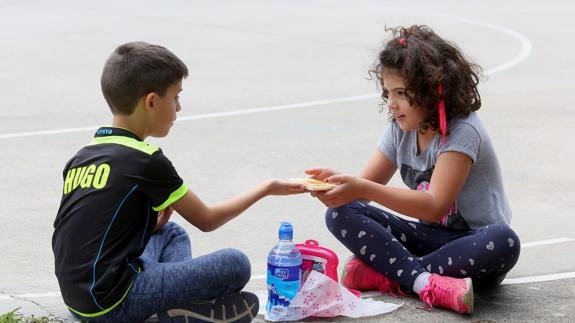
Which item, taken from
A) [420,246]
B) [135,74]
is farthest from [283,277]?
[135,74]

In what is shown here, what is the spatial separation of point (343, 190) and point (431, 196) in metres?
0.37

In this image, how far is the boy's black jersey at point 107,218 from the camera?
380 centimetres

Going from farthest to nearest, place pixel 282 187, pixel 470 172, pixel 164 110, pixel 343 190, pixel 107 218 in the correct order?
pixel 470 172 → pixel 343 190 → pixel 282 187 → pixel 164 110 → pixel 107 218

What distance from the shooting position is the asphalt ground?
5.29m

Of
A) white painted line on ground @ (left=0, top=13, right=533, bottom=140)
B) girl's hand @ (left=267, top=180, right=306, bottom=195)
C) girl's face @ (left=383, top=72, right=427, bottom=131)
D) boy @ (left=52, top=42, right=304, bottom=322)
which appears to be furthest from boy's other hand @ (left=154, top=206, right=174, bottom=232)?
white painted line on ground @ (left=0, top=13, right=533, bottom=140)

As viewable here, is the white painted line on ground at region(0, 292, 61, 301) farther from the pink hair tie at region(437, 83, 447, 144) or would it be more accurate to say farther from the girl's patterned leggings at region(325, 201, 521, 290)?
the pink hair tie at region(437, 83, 447, 144)

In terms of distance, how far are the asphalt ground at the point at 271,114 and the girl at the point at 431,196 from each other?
0.17 metres

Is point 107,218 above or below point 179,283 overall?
above

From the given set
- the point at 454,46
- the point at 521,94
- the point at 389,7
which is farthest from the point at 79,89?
the point at 389,7

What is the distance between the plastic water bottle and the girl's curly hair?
31.4 inches

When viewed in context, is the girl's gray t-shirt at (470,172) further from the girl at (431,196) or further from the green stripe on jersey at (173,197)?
the green stripe on jersey at (173,197)

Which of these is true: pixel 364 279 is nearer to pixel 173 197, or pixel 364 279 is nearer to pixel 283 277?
pixel 283 277

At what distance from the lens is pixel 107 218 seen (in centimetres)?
380

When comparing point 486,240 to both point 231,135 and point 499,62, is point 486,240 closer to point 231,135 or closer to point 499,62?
point 231,135
